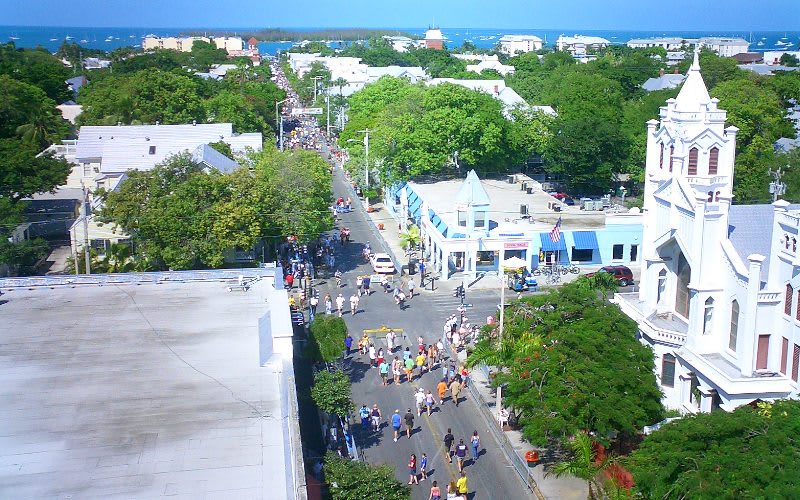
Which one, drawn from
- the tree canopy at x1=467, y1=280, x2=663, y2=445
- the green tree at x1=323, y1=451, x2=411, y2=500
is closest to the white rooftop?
the tree canopy at x1=467, y1=280, x2=663, y2=445

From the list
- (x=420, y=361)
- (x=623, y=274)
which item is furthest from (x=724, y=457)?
(x=623, y=274)

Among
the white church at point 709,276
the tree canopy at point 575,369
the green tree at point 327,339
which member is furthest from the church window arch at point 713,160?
the green tree at point 327,339

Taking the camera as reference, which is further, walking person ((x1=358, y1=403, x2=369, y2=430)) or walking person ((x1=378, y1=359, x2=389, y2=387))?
A: walking person ((x1=378, y1=359, x2=389, y2=387))

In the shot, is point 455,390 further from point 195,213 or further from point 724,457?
point 195,213

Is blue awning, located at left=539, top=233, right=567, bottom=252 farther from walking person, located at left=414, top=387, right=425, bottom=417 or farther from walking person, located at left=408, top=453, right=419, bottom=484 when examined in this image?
walking person, located at left=408, top=453, right=419, bottom=484

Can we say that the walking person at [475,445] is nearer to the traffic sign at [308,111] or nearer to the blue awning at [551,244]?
the blue awning at [551,244]

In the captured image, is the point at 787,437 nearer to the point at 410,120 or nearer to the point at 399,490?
the point at 399,490

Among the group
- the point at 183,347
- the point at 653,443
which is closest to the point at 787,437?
the point at 653,443

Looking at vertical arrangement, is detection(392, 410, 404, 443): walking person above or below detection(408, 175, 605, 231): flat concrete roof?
below
